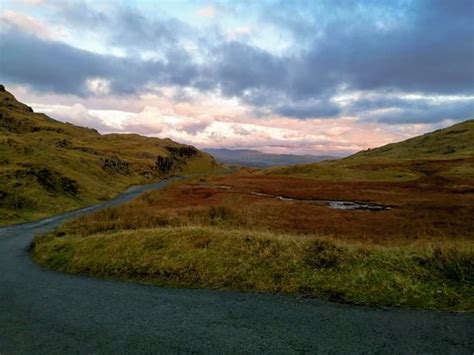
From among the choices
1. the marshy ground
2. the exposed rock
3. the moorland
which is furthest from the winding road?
the exposed rock

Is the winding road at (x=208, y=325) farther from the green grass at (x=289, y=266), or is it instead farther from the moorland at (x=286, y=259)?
the moorland at (x=286, y=259)

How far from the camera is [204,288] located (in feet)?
51.1

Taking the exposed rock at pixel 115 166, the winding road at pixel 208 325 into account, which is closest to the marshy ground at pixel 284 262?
the winding road at pixel 208 325

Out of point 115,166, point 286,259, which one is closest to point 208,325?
point 286,259

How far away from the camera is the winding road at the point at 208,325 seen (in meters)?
10.2

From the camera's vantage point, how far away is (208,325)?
11.8 meters

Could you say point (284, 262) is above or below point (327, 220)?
above

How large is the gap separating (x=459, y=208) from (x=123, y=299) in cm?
4054

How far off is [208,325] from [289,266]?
18.5 ft

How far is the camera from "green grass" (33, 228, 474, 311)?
13.6 m

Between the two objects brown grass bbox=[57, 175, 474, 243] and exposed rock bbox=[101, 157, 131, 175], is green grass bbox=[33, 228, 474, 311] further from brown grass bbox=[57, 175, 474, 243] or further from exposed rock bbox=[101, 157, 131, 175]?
exposed rock bbox=[101, 157, 131, 175]

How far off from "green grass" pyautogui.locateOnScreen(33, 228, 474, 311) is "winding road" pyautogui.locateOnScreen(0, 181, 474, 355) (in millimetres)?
952

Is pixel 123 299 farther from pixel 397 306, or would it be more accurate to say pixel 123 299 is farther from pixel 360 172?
pixel 360 172

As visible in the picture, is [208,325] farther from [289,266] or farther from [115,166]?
[115,166]
